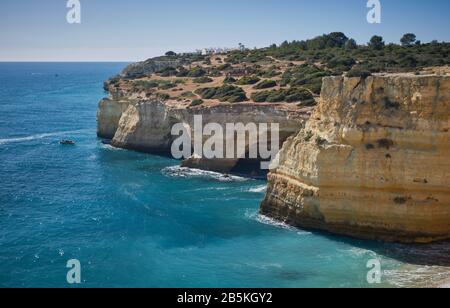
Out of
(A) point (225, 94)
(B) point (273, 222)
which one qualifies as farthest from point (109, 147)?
(B) point (273, 222)

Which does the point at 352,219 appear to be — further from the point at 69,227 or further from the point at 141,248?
the point at 69,227

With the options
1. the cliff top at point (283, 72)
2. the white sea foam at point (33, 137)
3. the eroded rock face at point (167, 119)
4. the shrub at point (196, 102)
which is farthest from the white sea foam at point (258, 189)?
the white sea foam at point (33, 137)

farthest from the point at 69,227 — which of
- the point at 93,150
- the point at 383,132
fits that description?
the point at 93,150

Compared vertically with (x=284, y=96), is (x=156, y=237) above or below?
below

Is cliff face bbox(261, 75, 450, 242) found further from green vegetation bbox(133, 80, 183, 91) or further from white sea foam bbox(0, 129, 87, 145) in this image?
white sea foam bbox(0, 129, 87, 145)

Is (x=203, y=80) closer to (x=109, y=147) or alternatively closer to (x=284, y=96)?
(x=109, y=147)

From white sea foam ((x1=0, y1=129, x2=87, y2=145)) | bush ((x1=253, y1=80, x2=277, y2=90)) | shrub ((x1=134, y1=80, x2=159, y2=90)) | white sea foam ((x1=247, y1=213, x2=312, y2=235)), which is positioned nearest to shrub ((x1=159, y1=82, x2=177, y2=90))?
shrub ((x1=134, y1=80, x2=159, y2=90))

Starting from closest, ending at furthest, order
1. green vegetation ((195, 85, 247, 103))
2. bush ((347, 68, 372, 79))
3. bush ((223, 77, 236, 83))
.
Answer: bush ((347, 68, 372, 79)) < green vegetation ((195, 85, 247, 103)) < bush ((223, 77, 236, 83))

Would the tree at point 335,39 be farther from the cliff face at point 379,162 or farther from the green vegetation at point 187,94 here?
the cliff face at point 379,162
